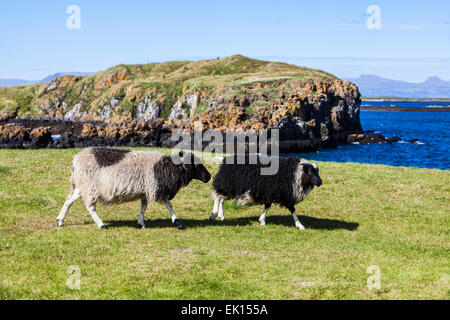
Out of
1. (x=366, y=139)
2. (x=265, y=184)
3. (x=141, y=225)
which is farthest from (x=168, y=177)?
(x=366, y=139)

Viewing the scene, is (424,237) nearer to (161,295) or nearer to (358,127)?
(161,295)

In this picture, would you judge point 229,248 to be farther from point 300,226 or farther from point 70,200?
point 70,200

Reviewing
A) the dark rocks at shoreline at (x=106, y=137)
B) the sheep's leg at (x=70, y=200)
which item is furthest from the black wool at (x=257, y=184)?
the dark rocks at shoreline at (x=106, y=137)

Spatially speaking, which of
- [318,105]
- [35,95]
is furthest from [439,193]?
[35,95]

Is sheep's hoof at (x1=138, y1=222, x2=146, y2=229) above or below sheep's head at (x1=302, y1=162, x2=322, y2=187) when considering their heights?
below

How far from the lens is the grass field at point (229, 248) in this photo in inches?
366

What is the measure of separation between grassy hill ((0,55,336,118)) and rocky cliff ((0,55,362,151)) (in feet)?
1.19

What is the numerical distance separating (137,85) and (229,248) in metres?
143

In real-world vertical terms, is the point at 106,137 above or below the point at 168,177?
below

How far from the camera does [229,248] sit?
1245cm

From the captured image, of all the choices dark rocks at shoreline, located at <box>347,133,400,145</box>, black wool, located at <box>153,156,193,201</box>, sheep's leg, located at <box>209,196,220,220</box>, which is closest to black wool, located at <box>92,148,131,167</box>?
black wool, located at <box>153,156,193,201</box>

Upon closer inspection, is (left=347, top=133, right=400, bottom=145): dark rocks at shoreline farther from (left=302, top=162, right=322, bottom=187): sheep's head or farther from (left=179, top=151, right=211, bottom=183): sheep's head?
(left=179, top=151, right=211, bottom=183): sheep's head

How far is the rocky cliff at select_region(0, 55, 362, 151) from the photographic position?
71.8 metres

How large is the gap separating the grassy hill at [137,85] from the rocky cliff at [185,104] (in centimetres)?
36
